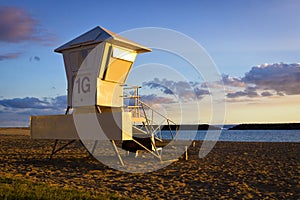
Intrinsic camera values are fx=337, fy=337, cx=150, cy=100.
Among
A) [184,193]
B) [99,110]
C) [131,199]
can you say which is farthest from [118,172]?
[131,199]

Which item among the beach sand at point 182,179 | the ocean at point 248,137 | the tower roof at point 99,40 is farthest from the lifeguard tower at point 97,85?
the ocean at point 248,137

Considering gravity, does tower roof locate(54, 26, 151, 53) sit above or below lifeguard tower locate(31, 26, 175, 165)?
above

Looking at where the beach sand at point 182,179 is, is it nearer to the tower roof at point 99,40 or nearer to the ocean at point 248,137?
the tower roof at point 99,40

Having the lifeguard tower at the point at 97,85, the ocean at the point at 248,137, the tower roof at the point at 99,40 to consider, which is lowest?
the ocean at the point at 248,137

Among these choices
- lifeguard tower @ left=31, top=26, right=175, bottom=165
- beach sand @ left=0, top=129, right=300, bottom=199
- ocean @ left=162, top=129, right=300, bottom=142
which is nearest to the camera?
beach sand @ left=0, top=129, right=300, bottom=199

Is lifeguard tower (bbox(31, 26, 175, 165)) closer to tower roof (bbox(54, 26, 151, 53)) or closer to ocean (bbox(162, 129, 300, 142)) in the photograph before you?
tower roof (bbox(54, 26, 151, 53))

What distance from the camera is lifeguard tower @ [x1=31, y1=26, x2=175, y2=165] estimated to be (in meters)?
11.7

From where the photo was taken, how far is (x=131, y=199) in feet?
20.4

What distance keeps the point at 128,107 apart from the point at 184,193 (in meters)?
5.68

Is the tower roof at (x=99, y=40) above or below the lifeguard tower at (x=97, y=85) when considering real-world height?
above

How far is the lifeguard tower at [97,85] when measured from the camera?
1171 centimetres

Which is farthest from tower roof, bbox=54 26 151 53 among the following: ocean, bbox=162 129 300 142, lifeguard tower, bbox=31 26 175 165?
ocean, bbox=162 129 300 142

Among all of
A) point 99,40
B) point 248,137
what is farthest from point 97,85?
point 248,137

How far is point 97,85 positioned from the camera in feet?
38.3
